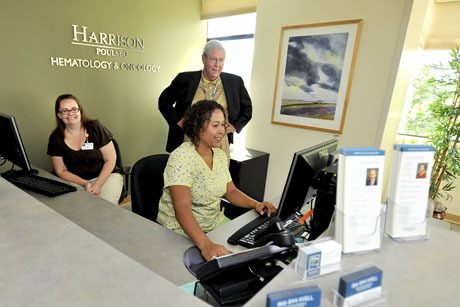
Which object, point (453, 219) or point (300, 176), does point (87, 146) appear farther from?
point (453, 219)

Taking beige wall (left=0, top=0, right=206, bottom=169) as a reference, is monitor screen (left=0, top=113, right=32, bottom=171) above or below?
below

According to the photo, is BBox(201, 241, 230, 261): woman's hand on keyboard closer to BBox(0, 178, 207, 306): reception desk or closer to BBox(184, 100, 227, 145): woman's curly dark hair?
BBox(0, 178, 207, 306): reception desk

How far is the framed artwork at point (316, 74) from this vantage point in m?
2.40

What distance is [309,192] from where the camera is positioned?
4.15 feet

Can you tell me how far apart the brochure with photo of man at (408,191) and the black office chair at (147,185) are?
45.9 inches

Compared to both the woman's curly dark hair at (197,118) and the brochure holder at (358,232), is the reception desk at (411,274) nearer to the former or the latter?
the brochure holder at (358,232)

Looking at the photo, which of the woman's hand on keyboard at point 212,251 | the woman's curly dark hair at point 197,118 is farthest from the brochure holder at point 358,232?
the woman's curly dark hair at point 197,118

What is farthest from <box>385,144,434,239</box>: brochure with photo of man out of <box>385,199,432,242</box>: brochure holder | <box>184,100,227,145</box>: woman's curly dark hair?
<box>184,100,227,145</box>: woman's curly dark hair

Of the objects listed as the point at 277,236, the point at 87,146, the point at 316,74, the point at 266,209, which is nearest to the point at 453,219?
the point at 316,74

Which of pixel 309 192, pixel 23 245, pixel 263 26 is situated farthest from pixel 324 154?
pixel 263 26

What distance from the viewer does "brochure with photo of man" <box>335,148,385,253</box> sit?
0.78 metres

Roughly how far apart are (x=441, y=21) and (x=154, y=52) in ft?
10.5

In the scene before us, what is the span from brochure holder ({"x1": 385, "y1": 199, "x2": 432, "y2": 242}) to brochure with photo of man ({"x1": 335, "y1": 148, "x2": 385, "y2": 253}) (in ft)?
0.35

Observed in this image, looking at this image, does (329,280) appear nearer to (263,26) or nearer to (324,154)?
(324,154)
